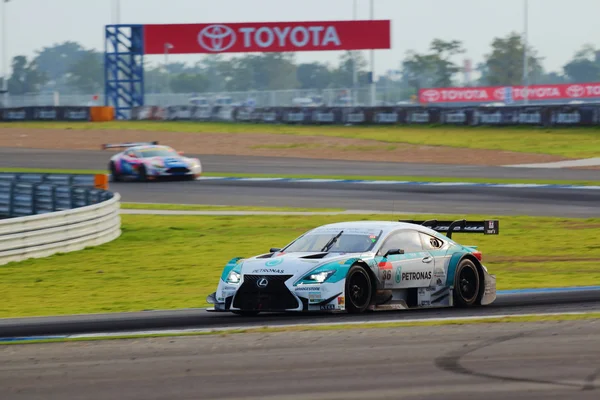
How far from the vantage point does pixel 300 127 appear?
2290 inches

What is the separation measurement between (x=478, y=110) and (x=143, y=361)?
1754 inches

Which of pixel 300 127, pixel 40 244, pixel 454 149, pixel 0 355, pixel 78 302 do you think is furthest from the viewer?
pixel 300 127

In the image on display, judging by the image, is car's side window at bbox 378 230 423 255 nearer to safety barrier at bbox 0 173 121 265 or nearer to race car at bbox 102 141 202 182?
safety barrier at bbox 0 173 121 265

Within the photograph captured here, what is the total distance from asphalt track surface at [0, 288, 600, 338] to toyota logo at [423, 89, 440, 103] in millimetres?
78268

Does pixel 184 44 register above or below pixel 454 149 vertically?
above

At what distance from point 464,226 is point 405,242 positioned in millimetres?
1355

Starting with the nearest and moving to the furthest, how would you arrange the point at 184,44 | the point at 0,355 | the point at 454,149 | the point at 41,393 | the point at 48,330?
the point at 41,393
the point at 0,355
the point at 48,330
the point at 454,149
the point at 184,44

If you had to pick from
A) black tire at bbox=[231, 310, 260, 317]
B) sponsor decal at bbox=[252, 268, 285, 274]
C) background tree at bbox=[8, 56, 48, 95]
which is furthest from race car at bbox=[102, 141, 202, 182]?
background tree at bbox=[8, 56, 48, 95]

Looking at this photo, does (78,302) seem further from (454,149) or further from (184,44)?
(184,44)

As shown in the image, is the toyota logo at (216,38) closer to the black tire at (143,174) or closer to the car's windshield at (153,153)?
the car's windshield at (153,153)

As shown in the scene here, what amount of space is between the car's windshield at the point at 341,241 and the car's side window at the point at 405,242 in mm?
169

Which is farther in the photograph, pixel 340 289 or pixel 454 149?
pixel 454 149

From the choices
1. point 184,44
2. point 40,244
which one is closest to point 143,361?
point 40,244

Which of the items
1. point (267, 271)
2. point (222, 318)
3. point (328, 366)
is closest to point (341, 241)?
point (267, 271)
